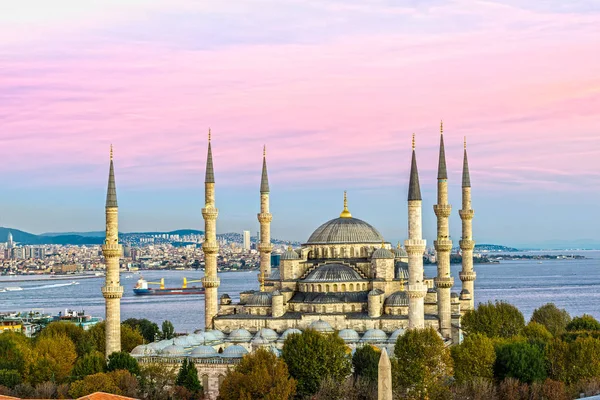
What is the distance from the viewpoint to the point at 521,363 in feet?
128

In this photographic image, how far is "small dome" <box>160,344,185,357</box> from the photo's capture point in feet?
142

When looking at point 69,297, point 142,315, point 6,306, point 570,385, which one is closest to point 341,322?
point 570,385

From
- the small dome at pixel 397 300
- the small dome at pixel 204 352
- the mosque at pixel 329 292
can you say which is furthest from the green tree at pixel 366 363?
the small dome at pixel 397 300

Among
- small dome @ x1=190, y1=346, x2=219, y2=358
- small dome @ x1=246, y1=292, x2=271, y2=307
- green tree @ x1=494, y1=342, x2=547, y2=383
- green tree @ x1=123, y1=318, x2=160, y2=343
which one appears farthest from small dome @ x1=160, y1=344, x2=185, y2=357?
green tree @ x1=123, y1=318, x2=160, y2=343

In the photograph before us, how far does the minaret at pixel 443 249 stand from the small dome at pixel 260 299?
Result: 28.4ft

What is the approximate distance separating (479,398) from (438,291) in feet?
37.9

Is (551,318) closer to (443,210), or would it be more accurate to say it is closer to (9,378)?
(443,210)

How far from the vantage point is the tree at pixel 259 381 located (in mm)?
35375

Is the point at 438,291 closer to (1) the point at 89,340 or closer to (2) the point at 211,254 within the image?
(2) the point at 211,254

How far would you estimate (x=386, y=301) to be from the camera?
4853cm

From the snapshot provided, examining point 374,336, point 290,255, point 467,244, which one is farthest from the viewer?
point 467,244

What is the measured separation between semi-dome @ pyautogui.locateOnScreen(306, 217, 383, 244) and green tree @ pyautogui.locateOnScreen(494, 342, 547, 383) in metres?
15.2

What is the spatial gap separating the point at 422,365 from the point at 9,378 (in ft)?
52.3

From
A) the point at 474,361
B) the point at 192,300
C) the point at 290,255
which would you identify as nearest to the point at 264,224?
the point at 290,255
